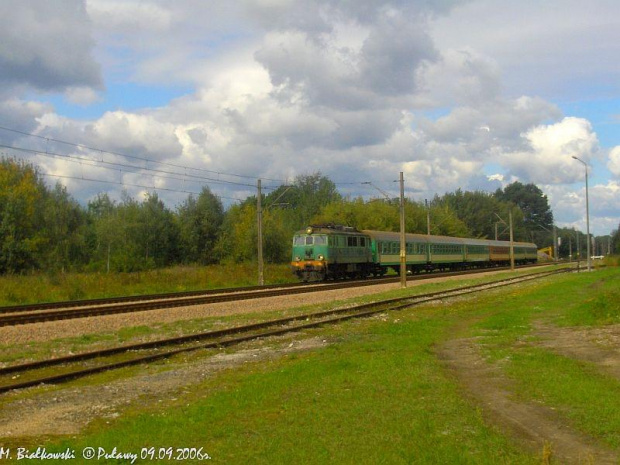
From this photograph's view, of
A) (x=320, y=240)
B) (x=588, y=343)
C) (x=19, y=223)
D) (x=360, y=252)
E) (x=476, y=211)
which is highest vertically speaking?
(x=476, y=211)

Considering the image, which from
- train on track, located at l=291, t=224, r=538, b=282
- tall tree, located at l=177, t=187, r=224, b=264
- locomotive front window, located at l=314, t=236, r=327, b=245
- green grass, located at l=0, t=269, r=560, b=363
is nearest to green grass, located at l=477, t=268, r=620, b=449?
green grass, located at l=0, t=269, r=560, b=363

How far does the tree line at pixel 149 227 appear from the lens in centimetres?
4834

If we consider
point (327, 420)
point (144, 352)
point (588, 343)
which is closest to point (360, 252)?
point (588, 343)

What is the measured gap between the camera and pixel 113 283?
35.9 meters

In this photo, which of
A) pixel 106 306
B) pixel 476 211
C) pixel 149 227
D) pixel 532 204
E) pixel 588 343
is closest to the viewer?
pixel 588 343

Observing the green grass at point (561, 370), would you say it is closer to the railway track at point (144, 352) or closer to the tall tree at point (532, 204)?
the railway track at point (144, 352)

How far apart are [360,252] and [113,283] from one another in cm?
1800

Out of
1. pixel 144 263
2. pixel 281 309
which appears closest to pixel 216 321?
pixel 281 309

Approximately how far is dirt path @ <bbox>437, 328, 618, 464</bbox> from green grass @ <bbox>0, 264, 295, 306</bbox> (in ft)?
76.7

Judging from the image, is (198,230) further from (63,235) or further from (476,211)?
(476,211)

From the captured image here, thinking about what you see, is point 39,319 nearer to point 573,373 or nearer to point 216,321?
point 216,321

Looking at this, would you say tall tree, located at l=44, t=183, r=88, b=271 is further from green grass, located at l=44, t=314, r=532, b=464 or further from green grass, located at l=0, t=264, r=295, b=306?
green grass, located at l=44, t=314, r=532, b=464

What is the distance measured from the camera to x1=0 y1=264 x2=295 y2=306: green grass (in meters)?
30.7

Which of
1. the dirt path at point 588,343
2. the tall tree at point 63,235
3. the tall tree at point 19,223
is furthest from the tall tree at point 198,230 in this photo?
the dirt path at point 588,343
